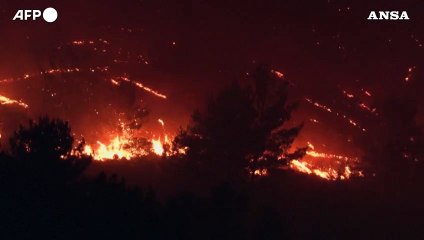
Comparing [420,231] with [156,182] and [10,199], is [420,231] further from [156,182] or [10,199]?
[10,199]

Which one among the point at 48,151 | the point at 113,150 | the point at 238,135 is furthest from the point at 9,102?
the point at 48,151

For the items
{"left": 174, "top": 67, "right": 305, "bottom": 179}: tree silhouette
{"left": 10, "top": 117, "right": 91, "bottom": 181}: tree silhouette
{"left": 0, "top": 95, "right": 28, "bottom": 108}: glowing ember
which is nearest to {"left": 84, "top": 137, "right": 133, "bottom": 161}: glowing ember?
{"left": 174, "top": 67, "right": 305, "bottom": 179}: tree silhouette

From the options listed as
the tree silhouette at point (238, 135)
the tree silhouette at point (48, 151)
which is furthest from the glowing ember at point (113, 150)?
the tree silhouette at point (48, 151)

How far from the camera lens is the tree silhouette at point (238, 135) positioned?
34875 mm

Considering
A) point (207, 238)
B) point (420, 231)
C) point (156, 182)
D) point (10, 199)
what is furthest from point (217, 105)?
point (10, 199)

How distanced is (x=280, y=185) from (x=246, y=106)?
6.54 meters

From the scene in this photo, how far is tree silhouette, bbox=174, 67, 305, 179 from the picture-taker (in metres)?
34.9

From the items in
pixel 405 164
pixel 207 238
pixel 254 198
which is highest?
pixel 405 164

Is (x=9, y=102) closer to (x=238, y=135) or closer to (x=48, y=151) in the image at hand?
(x=238, y=135)

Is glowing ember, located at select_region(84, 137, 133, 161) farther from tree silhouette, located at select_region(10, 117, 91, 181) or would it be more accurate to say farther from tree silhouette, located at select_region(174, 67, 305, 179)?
tree silhouette, located at select_region(10, 117, 91, 181)

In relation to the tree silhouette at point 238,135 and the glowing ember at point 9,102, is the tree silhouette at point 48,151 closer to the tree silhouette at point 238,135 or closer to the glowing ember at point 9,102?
the tree silhouette at point 238,135

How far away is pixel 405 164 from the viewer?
47.6 meters

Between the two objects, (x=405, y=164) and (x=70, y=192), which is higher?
(x=405, y=164)

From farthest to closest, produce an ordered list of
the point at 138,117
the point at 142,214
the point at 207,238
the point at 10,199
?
the point at 138,117, the point at 207,238, the point at 142,214, the point at 10,199
